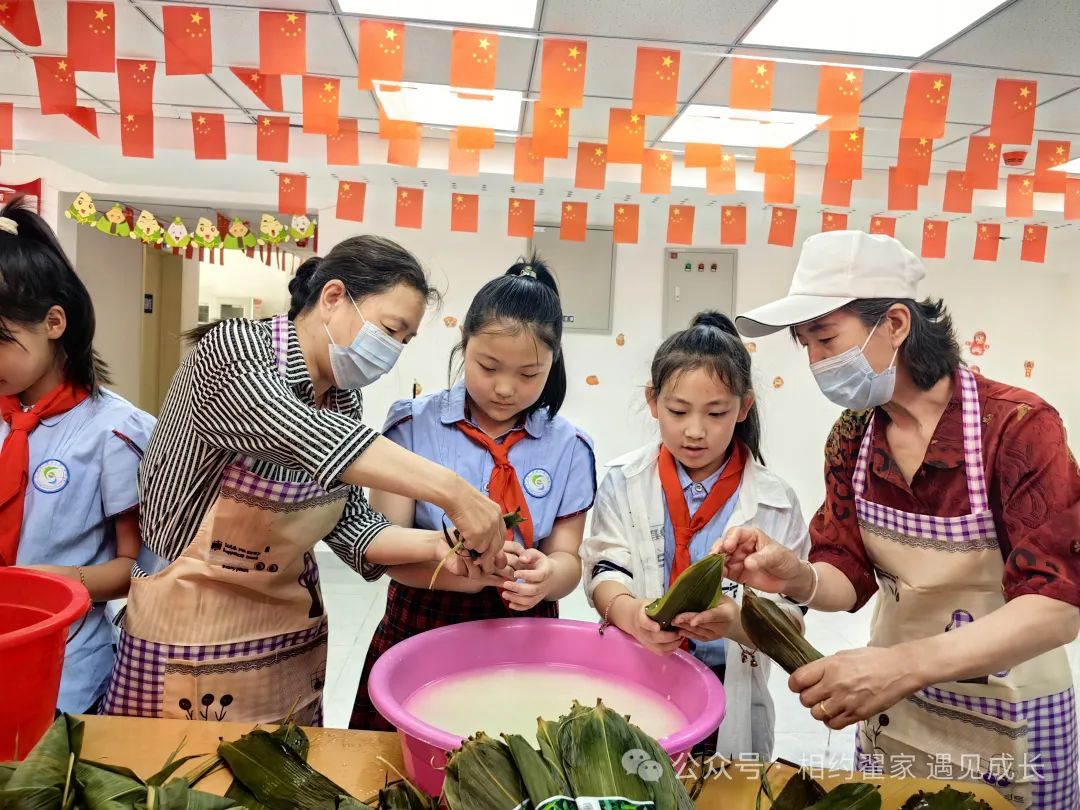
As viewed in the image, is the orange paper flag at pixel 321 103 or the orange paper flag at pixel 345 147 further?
the orange paper flag at pixel 345 147

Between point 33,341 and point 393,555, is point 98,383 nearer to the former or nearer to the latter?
point 33,341

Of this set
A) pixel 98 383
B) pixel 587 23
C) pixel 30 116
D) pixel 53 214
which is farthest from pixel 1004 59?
pixel 53 214

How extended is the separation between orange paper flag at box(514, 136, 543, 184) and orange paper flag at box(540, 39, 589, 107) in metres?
1.21

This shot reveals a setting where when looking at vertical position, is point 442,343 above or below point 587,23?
below

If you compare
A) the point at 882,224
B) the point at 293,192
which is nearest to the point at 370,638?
the point at 293,192

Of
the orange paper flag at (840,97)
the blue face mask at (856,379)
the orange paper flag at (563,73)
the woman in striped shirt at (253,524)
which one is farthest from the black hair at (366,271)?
the orange paper flag at (840,97)

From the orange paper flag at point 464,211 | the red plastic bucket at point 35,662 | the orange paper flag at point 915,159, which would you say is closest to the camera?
the red plastic bucket at point 35,662

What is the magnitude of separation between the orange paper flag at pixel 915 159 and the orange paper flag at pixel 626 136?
4.05 ft

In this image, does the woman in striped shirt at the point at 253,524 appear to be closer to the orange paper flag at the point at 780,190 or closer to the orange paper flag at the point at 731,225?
the orange paper flag at the point at 780,190

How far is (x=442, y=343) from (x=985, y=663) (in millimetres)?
4921

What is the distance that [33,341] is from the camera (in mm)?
1514

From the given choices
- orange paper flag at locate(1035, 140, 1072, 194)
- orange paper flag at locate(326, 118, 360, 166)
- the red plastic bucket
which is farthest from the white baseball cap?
orange paper flag at locate(1035, 140, 1072, 194)

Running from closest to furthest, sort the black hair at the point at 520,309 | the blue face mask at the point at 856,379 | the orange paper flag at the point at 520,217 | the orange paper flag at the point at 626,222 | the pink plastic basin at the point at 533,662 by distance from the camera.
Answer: the pink plastic basin at the point at 533,662
the blue face mask at the point at 856,379
the black hair at the point at 520,309
the orange paper flag at the point at 626,222
the orange paper flag at the point at 520,217

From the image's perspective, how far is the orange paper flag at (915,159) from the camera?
353 centimetres
